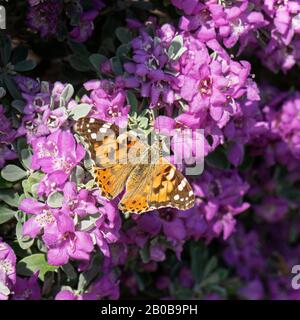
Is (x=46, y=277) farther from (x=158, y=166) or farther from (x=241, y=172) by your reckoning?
(x=241, y=172)

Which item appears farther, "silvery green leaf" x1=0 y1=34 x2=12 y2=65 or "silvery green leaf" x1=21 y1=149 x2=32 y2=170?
"silvery green leaf" x1=0 y1=34 x2=12 y2=65

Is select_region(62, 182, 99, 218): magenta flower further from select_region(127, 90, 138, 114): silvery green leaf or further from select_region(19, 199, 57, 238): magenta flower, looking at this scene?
select_region(127, 90, 138, 114): silvery green leaf

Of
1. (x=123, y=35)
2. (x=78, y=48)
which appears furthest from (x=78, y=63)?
(x=123, y=35)

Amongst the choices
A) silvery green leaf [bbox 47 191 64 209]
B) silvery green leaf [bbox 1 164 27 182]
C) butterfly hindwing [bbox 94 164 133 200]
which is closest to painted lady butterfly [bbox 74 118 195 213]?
butterfly hindwing [bbox 94 164 133 200]

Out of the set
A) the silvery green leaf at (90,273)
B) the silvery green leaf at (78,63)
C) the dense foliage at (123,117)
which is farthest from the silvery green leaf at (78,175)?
the silvery green leaf at (78,63)

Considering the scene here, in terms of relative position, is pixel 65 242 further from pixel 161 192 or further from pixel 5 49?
pixel 5 49

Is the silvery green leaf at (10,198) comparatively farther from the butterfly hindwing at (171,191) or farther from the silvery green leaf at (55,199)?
the butterfly hindwing at (171,191)
